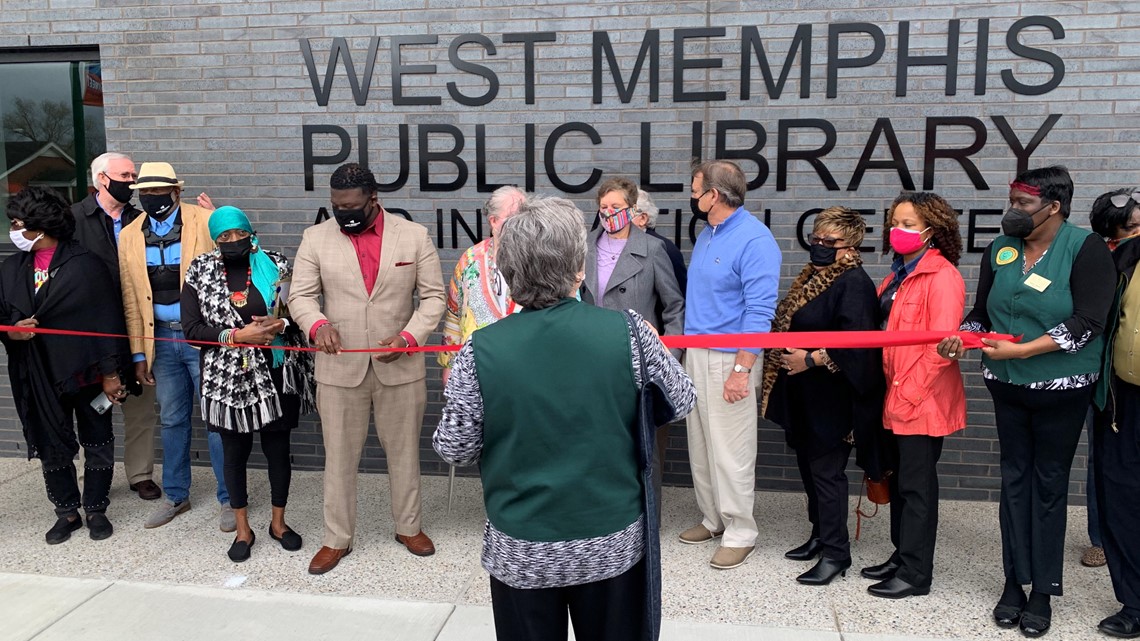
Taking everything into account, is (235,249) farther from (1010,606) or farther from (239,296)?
(1010,606)

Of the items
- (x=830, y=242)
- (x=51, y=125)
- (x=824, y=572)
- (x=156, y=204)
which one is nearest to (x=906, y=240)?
(x=830, y=242)

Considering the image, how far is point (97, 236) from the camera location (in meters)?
4.84

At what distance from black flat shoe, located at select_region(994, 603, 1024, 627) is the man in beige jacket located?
377 cm

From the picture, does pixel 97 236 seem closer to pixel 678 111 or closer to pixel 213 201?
pixel 213 201

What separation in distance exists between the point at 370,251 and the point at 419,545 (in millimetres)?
1506

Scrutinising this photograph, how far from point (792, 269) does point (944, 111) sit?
1.21 metres

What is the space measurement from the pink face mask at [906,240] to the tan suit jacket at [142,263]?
Answer: 3.46 m

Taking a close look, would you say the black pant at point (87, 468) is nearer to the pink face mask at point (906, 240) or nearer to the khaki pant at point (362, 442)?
the khaki pant at point (362, 442)

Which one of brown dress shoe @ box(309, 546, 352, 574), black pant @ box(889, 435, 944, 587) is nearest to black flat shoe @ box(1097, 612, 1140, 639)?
black pant @ box(889, 435, 944, 587)

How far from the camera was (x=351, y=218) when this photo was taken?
3990 mm

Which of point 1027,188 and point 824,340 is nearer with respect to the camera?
point 1027,188

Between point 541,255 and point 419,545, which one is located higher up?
point 541,255

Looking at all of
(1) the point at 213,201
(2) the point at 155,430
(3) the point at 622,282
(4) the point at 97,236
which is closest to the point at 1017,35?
(3) the point at 622,282

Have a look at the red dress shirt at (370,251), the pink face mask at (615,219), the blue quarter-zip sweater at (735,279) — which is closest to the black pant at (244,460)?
the red dress shirt at (370,251)
